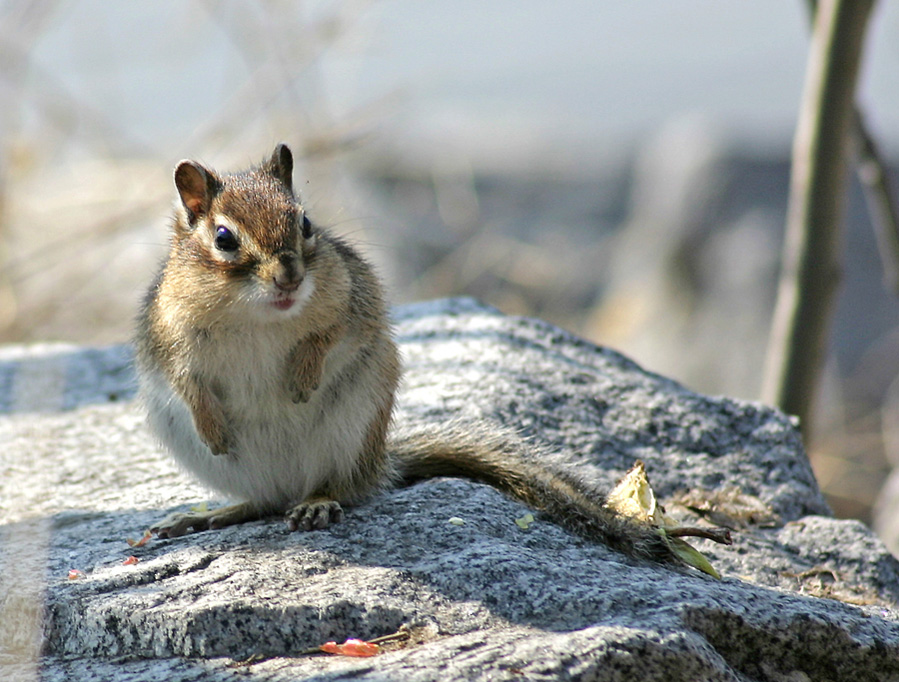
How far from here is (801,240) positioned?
3721mm

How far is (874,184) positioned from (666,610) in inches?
89.3

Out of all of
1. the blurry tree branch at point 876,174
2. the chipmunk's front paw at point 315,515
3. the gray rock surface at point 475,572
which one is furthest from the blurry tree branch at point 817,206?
the chipmunk's front paw at point 315,515

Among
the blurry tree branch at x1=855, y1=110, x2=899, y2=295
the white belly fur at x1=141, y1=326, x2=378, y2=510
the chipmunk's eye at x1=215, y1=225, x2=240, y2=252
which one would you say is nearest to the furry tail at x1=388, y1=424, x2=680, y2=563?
the white belly fur at x1=141, y1=326, x2=378, y2=510

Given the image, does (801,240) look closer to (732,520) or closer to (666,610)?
(732,520)

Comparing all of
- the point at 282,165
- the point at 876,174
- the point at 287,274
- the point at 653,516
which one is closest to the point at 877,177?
the point at 876,174

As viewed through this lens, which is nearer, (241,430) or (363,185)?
(241,430)

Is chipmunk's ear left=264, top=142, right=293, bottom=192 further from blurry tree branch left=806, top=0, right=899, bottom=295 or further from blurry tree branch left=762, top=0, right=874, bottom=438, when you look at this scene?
blurry tree branch left=806, top=0, right=899, bottom=295

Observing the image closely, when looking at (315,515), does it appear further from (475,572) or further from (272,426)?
(475,572)

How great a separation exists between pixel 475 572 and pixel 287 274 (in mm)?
770

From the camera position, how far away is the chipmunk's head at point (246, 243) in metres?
2.44

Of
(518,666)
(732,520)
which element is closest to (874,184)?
(732,520)

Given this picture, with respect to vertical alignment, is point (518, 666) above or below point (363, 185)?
below

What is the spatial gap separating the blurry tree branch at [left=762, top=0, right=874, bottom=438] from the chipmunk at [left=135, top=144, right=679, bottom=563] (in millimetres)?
1485

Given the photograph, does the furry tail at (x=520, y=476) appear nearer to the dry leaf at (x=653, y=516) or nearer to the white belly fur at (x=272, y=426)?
the dry leaf at (x=653, y=516)
